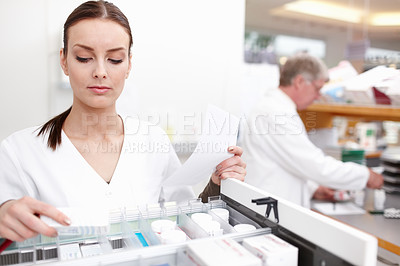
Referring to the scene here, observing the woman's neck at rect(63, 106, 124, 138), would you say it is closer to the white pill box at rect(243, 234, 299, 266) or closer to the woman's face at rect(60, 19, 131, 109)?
the woman's face at rect(60, 19, 131, 109)

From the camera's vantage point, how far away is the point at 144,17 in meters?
1.22

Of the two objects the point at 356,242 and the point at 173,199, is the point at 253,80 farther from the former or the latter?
the point at 356,242

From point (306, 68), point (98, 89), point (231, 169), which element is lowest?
point (231, 169)

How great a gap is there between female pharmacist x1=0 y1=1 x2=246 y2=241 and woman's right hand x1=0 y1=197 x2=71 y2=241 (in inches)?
11.1

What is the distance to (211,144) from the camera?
34.6 inches

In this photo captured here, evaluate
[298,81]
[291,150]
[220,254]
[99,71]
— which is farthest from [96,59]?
[298,81]

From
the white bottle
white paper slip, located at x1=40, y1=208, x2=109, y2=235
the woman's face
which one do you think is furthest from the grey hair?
white paper slip, located at x1=40, y1=208, x2=109, y2=235

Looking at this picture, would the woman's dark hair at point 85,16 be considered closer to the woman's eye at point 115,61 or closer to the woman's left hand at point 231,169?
the woman's eye at point 115,61

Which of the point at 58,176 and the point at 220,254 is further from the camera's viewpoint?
the point at 58,176

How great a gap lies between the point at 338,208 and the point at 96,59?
1.88 meters

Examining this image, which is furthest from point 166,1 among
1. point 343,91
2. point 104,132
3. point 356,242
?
point 343,91

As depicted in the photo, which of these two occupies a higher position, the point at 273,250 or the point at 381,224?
the point at 273,250

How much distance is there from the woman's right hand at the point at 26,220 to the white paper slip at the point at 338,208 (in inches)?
72.4

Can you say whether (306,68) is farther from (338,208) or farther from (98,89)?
(98,89)
